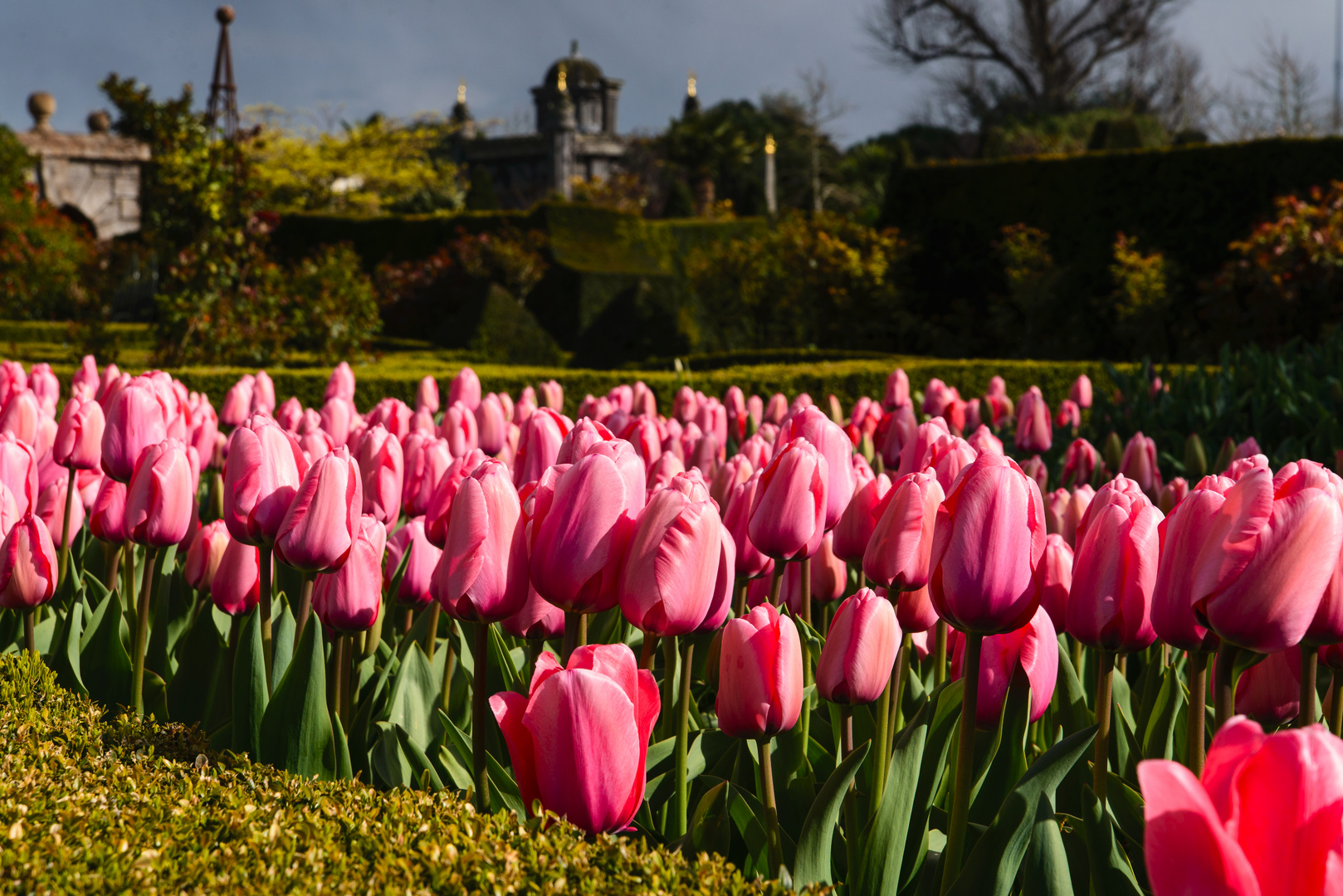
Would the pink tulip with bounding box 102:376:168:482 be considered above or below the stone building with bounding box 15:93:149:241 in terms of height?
below

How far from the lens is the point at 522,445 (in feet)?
7.55

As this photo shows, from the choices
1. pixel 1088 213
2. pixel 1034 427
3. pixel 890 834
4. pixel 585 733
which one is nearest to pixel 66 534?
pixel 585 733

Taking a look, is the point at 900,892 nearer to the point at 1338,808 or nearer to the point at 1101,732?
the point at 1101,732

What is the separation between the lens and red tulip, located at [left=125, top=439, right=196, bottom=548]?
1.97 meters

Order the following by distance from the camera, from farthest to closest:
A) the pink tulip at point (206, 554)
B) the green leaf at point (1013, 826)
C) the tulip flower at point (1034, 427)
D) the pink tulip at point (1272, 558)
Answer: the tulip flower at point (1034, 427)
the pink tulip at point (206, 554)
the green leaf at point (1013, 826)
the pink tulip at point (1272, 558)

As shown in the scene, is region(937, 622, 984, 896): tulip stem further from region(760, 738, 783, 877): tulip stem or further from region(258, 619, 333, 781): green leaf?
region(258, 619, 333, 781): green leaf

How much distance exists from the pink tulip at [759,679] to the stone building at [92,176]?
38.7 meters

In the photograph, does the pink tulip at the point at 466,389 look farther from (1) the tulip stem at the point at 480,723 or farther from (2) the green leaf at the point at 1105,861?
(2) the green leaf at the point at 1105,861

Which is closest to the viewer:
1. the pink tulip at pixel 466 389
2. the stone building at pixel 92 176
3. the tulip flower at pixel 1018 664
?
the tulip flower at pixel 1018 664

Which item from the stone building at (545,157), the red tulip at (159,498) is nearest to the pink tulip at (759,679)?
the red tulip at (159,498)

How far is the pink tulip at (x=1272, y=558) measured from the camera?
1.08 m

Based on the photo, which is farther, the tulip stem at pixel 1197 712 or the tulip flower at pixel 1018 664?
the tulip flower at pixel 1018 664

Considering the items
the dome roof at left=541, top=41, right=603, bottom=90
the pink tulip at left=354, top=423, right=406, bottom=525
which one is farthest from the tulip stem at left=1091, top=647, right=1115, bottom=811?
the dome roof at left=541, top=41, right=603, bottom=90

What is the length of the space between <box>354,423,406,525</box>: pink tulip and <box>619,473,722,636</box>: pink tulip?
1.01m
